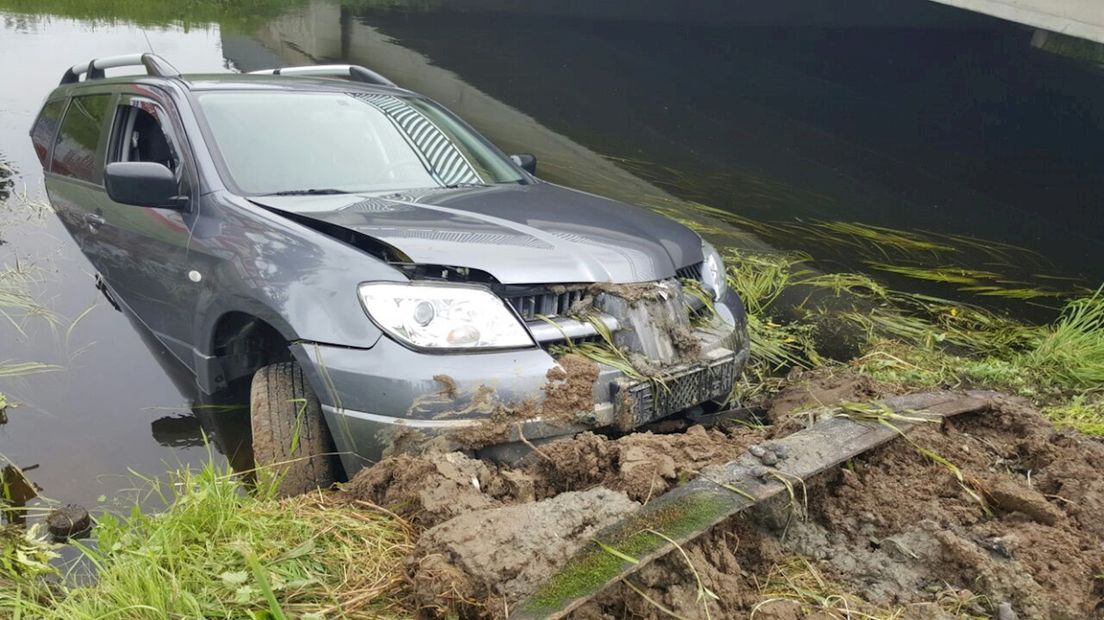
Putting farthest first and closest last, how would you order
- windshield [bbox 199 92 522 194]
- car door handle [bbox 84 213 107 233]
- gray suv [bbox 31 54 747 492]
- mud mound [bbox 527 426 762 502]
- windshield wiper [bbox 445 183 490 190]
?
1. car door handle [bbox 84 213 107 233]
2. windshield wiper [bbox 445 183 490 190]
3. windshield [bbox 199 92 522 194]
4. gray suv [bbox 31 54 747 492]
5. mud mound [bbox 527 426 762 502]

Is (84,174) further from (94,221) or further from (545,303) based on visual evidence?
(545,303)

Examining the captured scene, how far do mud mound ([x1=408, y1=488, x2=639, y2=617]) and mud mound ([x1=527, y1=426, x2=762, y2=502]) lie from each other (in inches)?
6.9

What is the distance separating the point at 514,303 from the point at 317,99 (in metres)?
1.90

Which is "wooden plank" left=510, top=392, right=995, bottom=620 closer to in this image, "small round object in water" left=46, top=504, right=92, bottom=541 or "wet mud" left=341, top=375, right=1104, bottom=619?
"wet mud" left=341, top=375, right=1104, bottom=619

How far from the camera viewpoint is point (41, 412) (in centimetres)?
367

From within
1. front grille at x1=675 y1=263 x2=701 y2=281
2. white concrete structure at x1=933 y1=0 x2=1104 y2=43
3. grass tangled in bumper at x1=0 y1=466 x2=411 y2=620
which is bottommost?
grass tangled in bumper at x1=0 y1=466 x2=411 y2=620

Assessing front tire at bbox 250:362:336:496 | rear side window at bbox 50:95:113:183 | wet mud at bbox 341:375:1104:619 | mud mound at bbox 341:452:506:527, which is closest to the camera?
wet mud at bbox 341:375:1104:619

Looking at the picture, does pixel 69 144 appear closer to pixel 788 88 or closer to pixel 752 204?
pixel 752 204

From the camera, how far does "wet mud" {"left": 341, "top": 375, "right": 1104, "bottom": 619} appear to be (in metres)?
2.04

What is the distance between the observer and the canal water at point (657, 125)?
3912 mm

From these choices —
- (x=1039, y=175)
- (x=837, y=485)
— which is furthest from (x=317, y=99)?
(x=1039, y=175)

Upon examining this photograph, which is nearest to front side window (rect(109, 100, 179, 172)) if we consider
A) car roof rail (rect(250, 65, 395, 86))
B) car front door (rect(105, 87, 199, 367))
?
car front door (rect(105, 87, 199, 367))

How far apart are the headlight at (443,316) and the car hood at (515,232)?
111 millimetres

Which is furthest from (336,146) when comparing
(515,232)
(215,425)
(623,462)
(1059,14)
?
(1059,14)
